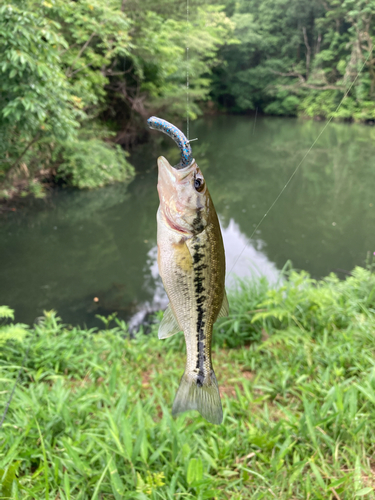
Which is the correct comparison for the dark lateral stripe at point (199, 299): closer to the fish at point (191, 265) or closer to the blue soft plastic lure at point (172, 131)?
the fish at point (191, 265)

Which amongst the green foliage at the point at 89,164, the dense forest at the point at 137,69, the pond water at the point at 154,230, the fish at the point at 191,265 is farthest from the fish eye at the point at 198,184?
the green foliage at the point at 89,164

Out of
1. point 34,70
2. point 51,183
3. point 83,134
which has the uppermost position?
point 34,70

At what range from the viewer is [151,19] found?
880 cm

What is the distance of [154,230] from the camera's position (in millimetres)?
6961

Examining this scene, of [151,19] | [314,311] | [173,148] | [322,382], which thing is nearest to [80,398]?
[322,382]

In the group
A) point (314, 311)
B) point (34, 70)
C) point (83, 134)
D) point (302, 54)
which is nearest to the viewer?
point (314, 311)

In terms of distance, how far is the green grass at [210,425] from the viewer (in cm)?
165

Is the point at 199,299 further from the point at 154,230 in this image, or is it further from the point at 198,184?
the point at 154,230

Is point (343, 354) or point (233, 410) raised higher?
point (343, 354)

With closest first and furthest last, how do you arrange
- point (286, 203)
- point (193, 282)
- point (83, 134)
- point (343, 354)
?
1. point (193, 282)
2. point (343, 354)
3. point (286, 203)
4. point (83, 134)

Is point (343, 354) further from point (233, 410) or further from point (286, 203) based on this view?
point (286, 203)

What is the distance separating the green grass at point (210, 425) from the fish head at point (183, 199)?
1.45m

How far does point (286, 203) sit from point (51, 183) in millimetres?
6177

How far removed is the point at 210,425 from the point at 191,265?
174cm
